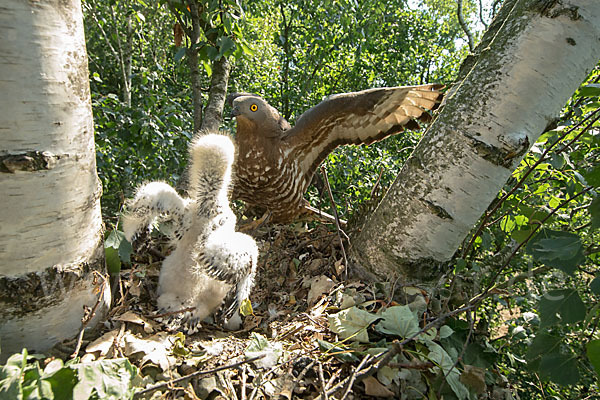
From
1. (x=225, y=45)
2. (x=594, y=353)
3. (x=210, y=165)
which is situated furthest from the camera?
(x=225, y=45)

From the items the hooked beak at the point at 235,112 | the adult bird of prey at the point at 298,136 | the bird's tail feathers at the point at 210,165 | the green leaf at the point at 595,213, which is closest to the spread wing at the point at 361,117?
the adult bird of prey at the point at 298,136

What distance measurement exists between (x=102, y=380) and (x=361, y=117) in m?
2.39

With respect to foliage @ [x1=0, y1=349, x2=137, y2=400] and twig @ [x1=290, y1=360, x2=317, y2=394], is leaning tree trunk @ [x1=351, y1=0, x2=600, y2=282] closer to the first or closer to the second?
twig @ [x1=290, y1=360, x2=317, y2=394]

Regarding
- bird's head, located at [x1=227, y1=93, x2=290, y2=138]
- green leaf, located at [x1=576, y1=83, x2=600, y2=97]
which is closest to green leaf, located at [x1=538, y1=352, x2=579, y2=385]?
green leaf, located at [x1=576, y1=83, x2=600, y2=97]

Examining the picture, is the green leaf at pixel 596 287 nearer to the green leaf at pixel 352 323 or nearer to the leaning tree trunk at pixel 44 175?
the green leaf at pixel 352 323

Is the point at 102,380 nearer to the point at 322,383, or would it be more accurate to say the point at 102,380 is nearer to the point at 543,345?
the point at 322,383

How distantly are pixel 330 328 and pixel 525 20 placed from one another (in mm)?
1509

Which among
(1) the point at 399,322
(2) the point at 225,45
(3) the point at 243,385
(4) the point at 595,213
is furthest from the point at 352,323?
(2) the point at 225,45

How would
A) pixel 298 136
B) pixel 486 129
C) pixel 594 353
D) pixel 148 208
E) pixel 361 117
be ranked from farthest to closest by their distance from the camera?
pixel 298 136 < pixel 361 117 < pixel 148 208 < pixel 486 129 < pixel 594 353

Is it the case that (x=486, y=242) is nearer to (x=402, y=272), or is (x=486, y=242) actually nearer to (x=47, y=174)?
(x=402, y=272)

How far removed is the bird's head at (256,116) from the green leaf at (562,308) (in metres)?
2.38

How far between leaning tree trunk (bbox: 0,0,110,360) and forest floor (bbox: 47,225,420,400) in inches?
6.4

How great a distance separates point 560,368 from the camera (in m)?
1.15

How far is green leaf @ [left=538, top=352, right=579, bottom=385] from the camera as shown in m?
1.12
